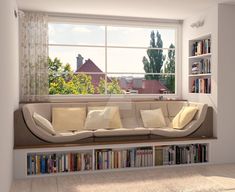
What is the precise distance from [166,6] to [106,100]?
6.63 feet

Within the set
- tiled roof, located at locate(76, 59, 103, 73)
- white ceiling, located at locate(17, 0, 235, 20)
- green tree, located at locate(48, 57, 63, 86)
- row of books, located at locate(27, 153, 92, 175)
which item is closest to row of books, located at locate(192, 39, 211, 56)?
white ceiling, located at locate(17, 0, 235, 20)

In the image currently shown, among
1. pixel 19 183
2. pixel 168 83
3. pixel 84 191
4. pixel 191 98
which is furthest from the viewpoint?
pixel 168 83

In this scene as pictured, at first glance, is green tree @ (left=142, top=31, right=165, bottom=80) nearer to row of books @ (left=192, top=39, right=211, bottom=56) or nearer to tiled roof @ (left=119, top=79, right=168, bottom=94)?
tiled roof @ (left=119, top=79, right=168, bottom=94)

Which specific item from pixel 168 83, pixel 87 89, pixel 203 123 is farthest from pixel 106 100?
pixel 203 123

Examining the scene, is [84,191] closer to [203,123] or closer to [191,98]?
[203,123]

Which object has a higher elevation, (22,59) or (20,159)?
(22,59)

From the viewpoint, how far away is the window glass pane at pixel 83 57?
5723 mm

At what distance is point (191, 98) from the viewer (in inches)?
222

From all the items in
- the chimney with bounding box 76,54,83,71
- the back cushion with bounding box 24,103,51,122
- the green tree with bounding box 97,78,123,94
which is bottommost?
the back cushion with bounding box 24,103,51,122

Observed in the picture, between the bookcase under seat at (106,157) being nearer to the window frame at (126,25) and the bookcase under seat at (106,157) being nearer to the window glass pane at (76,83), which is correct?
the window frame at (126,25)

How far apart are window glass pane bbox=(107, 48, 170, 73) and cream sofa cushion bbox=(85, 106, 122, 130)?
1034 mm

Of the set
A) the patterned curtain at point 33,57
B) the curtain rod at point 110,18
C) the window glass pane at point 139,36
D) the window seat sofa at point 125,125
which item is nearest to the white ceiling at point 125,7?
the curtain rod at point 110,18

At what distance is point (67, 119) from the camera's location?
16.4 feet

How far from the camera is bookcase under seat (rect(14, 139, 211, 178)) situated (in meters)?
4.13
